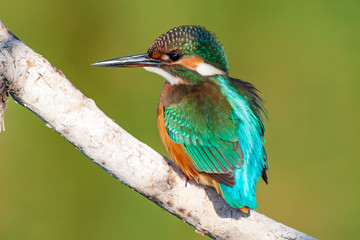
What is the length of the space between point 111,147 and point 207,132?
0.41 meters

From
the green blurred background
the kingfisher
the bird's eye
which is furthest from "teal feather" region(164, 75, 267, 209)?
the green blurred background

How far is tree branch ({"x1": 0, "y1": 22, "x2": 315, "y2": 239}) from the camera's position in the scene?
157cm

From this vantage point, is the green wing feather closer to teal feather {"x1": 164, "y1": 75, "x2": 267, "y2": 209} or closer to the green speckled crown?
teal feather {"x1": 164, "y1": 75, "x2": 267, "y2": 209}

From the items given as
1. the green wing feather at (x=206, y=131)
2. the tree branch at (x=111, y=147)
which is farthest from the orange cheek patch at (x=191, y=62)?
the tree branch at (x=111, y=147)

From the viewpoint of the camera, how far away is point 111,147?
1657 mm

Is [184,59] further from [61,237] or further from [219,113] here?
[61,237]

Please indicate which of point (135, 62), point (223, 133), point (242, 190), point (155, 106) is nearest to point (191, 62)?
point (135, 62)

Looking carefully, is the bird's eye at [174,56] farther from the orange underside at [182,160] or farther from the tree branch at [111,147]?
the tree branch at [111,147]

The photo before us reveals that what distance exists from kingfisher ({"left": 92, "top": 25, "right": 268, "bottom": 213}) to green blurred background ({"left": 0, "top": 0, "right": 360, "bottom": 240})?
781mm

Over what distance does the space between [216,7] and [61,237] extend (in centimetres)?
151

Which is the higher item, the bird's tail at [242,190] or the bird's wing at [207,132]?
the bird's wing at [207,132]

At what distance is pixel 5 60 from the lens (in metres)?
1.55

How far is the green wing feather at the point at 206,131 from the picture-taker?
186 centimetres

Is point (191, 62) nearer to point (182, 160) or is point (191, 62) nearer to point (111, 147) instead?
point (182, 160)
